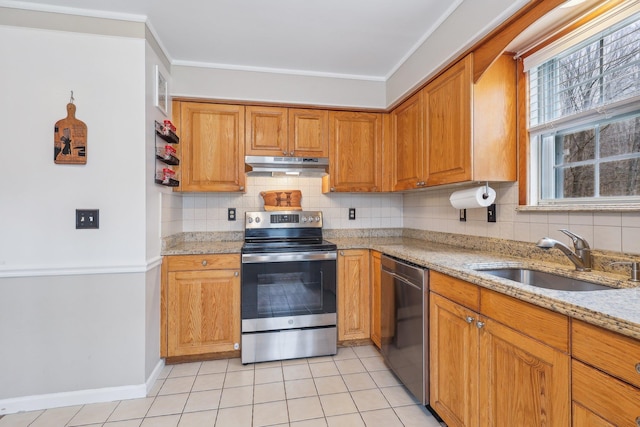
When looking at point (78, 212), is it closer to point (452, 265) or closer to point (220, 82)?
point (220, 82)

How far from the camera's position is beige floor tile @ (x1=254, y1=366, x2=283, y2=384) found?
215 centimetres

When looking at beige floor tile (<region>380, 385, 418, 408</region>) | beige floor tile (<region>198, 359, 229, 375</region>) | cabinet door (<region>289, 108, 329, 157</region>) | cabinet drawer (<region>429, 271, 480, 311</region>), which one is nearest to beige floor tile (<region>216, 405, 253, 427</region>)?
beige floor tile (<region>198, 359, 229, 375</region>)

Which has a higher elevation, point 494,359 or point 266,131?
point 266,131

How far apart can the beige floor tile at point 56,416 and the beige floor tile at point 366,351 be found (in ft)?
6.08

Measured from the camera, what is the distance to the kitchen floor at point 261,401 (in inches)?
68.1

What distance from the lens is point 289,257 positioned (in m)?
2.42

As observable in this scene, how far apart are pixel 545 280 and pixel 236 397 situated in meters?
1.85

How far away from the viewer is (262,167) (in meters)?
2.62

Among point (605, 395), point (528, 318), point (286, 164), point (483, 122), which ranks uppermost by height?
point (483, 122)

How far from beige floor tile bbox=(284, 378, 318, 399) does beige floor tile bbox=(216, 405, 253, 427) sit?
0.89ft

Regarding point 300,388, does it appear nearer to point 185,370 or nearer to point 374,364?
point 374,364

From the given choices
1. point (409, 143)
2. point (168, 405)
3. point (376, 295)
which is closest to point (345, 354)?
point (376, 295)

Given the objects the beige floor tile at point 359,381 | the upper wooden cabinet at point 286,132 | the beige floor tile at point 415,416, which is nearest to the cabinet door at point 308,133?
the upper wooden cabinet at point 286,132

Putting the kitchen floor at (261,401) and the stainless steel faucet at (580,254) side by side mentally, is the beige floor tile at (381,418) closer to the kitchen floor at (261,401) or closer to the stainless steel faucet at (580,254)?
the kitchen floor at (261,401)
